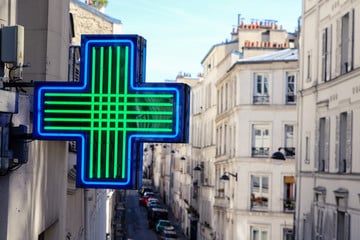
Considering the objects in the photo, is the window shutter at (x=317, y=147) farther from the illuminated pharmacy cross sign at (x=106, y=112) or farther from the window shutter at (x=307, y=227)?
the illuminated pharmacy cross sign at (x=106, y=112)

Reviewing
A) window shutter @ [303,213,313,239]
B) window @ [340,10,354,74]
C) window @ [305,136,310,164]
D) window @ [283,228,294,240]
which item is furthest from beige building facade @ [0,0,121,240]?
window @ [283,228,294,240]

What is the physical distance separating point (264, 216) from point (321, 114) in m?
12.4

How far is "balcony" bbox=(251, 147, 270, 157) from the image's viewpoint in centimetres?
3566

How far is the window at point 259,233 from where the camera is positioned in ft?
115

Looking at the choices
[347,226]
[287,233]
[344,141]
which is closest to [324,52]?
[344,141]

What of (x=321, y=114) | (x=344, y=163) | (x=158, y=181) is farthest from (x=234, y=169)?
(x=158, y=181)

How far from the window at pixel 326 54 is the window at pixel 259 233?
13.4 meters

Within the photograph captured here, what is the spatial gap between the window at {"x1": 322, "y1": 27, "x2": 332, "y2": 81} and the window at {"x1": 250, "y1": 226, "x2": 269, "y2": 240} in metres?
13.4

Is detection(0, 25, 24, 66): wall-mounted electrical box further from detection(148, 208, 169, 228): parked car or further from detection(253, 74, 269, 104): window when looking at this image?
detection(148, 208, 169, 228): parked car

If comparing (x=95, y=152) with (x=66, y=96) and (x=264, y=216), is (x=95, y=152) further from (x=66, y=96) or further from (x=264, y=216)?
(x=264, y=216)

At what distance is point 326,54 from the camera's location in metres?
23.3

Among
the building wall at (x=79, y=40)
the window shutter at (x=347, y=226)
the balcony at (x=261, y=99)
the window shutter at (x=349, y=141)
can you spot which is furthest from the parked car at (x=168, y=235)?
the window shutter at (x=349, y=141)

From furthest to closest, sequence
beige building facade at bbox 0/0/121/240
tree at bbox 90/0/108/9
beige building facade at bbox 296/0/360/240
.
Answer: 1. tree at bbox 90/0/108/9
2. beige building facade at bbox 296/0/360/240
3. beige building facade at bbox 0/0/121/240

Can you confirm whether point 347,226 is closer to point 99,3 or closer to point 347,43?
point 347,43
